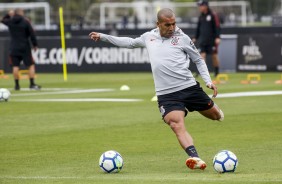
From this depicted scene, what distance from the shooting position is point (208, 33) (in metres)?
27.8

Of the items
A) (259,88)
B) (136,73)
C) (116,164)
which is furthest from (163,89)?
(136,73)

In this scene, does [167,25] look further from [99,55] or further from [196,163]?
[99,55]

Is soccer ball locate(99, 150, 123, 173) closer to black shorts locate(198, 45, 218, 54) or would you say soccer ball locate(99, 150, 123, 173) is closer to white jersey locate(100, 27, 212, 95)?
white jersey locate(100, 27, 212, 95)

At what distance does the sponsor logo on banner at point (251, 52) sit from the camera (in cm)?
3111

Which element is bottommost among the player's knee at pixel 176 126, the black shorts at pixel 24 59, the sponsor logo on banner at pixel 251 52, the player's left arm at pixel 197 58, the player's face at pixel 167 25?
the sponsor logo on banner at pixel 251 52

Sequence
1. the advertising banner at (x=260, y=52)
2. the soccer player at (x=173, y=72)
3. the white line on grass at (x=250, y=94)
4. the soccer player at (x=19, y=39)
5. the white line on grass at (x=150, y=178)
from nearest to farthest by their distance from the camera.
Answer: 1. the white line on grass at (x=150, y=178)
2. the soccer player at (x=173, y=72)
3. the white line on grass at (x=250, y=94)
4. the soccer player at (x=19, y=39)
5. the advertising banner at (x=260, y=52)

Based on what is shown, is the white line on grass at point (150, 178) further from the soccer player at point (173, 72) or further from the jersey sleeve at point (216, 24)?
the jersey sleeve at point (216, 24)

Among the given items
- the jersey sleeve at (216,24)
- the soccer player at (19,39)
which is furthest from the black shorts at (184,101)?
the jersey sleeve at (216,24)

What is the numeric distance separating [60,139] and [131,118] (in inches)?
120

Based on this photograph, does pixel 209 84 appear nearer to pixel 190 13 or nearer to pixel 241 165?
pixel 241 165

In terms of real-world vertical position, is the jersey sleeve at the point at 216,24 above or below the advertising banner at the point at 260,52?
above

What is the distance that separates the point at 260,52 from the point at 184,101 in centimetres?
2027

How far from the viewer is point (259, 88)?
24.0 meters

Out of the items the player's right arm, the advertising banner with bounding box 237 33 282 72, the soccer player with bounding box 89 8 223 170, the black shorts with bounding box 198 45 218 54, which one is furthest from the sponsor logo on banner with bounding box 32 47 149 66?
the soccer player with bounding box 89 8 223 170
